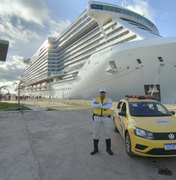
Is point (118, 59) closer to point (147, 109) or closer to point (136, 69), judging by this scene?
point (136, 69)

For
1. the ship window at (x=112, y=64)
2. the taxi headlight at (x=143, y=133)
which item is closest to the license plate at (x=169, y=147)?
the taxi headlight at (x=143, y=133)

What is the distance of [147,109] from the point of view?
5832 mm

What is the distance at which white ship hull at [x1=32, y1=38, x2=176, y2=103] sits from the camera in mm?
19047

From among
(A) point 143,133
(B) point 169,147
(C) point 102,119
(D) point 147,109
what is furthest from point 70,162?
(D) point 147,109

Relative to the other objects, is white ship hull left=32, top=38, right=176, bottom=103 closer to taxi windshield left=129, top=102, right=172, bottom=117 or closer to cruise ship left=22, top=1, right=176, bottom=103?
cruise ship left=22, top=1, right=176, bottom=103

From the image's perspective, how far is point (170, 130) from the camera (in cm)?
445

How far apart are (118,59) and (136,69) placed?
225cm

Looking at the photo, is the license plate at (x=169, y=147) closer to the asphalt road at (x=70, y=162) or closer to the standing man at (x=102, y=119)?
the asphalt road at (x=70, y=162)

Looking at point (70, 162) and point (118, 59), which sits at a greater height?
point (118, 59)

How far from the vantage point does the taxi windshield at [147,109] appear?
5.55 metres

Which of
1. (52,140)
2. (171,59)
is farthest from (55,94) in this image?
(52,140)

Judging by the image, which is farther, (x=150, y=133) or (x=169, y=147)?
(x=150, y=133)

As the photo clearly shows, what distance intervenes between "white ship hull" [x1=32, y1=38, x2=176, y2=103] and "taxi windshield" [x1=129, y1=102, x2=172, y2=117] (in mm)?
14234

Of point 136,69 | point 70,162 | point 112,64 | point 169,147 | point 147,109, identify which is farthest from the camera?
point 112,64
